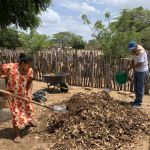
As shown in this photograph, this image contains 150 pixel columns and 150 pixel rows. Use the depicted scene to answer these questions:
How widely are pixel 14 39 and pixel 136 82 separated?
3043cm

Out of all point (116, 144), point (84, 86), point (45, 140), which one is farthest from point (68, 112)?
point (84, 86)

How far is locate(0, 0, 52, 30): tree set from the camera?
14.9 m

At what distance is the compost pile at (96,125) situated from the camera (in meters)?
6.35

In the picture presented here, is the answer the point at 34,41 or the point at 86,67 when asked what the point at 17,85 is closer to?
the point at 86,67

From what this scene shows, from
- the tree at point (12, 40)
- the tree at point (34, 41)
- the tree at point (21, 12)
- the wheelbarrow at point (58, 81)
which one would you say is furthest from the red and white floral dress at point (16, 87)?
the tree at point (12, 40)

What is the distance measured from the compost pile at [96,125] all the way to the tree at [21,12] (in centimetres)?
823

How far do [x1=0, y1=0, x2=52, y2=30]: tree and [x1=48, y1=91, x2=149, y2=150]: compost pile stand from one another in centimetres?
823

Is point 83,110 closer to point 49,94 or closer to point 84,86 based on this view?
point 49,94

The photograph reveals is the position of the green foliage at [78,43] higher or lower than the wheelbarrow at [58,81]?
higher

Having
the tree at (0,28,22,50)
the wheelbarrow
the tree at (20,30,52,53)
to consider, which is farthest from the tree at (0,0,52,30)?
the tree at (0,28,22,50)

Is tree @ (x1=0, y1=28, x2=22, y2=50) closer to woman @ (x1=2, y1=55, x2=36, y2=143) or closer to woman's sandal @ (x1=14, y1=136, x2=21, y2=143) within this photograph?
woman @ (x1=2, y1=55, x2=36, y2=143)

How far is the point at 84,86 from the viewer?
41.2 ft

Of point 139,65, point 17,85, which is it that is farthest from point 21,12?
point 17,85

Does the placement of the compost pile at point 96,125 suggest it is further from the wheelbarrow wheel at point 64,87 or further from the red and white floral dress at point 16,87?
the wheelbarrow wheel at point 64,87
